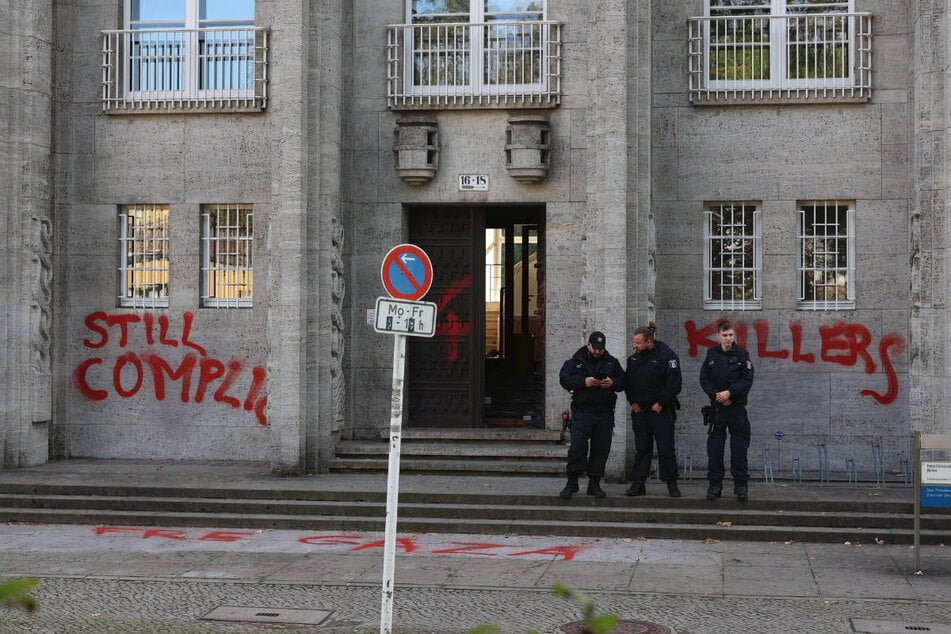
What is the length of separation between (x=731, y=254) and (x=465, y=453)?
4422 mm

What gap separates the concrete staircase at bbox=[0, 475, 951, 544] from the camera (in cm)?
1238

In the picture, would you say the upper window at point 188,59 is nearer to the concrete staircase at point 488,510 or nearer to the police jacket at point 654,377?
the concrete staircase at point 488,510

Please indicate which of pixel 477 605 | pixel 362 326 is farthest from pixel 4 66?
pixel 477 605

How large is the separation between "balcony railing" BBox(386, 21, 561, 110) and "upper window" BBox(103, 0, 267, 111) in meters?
1.96

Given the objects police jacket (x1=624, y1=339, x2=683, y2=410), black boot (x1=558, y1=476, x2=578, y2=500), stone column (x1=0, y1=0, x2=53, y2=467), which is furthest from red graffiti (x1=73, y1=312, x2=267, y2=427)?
police jacket (x1=624, y1=339, x2=683, y2=410)

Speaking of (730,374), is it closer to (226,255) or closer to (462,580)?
(462,580)

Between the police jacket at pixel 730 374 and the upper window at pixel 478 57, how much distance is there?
474 centimetres

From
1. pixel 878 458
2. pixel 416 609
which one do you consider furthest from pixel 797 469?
pixel 416 609

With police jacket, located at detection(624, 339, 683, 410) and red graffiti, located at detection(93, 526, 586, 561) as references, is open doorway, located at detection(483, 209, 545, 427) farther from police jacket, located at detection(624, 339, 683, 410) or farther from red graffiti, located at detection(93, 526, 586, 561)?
red graffiti, located at detection(93, 526, 586, 561)

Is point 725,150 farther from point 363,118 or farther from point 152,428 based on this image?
point 152,428

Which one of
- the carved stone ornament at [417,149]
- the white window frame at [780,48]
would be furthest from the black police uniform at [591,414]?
the white window frame at [780,48]

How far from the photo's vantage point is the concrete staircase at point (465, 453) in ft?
49.1

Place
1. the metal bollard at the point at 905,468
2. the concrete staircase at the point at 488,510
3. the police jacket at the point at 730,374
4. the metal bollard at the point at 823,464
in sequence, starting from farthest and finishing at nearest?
the metal bollard at the point at 823,464, the metal bollard at the point at 905,468, the police jacket at the point at 730,374, the concrete staircase at the point at 488,510

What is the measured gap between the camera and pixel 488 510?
1296 cm
